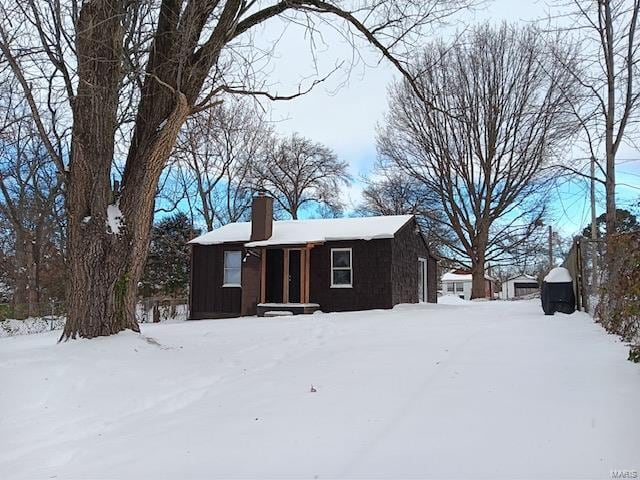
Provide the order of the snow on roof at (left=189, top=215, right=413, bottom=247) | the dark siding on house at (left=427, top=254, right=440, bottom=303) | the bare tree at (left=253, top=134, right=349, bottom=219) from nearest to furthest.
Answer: the snow on roof at (left=189, top=215, right=413, bottom=247)
the dark siding on house at (left=427, top=254, right=440, bottom=303)
the bare tree at (left=253, top=134, right=349, bottom=219)

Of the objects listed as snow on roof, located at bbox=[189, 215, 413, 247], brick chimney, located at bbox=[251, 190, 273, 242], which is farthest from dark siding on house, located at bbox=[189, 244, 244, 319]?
brick chimney, located at bbox=[251, 190, 273, 242]

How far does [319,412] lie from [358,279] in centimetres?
1179

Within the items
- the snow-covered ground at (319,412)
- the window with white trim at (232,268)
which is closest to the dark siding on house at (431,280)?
the window with white trim at (232,268)

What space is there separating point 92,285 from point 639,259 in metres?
5.87

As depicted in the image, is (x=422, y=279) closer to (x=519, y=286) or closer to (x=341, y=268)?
(x=341, y=268)

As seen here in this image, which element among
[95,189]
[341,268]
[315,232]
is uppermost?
[315,232]

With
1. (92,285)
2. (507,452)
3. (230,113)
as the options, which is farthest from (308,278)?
(507,452)

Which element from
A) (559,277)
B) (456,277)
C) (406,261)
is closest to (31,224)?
(406,261)

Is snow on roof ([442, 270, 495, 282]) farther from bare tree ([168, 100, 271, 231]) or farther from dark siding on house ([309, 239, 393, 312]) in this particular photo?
dark siding on house ([309, 239, 393, 312])

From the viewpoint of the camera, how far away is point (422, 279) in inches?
770

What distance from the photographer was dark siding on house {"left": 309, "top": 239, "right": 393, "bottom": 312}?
1522cm

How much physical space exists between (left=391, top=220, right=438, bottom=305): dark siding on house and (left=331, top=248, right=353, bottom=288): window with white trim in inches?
55.1

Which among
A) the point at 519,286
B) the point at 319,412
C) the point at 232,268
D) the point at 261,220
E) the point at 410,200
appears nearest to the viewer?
the point at 319,412

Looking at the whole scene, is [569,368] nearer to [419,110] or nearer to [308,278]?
[308,278]
